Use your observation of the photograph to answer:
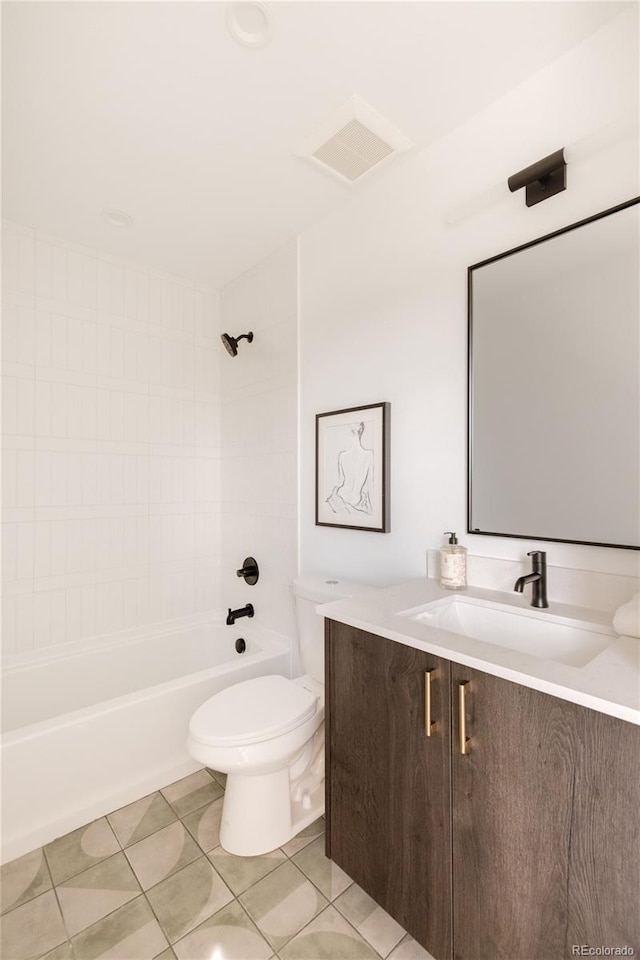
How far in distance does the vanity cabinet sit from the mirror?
593mm

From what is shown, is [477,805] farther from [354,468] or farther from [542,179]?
[542,179]

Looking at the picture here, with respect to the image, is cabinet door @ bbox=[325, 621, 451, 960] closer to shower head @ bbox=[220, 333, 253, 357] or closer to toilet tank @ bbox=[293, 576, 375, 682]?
toilet tank @ bbox=[293, 576, 375, 682]

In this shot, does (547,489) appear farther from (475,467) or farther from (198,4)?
(198,4)

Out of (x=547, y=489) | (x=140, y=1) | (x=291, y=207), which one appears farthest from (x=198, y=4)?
(x=547, y=489)

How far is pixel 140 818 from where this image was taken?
167 centimetres

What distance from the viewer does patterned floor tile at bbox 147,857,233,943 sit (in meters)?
1.25

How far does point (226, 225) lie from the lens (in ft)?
7.13

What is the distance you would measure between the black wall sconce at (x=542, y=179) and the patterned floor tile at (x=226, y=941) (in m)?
2.23

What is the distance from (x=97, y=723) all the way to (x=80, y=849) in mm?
377

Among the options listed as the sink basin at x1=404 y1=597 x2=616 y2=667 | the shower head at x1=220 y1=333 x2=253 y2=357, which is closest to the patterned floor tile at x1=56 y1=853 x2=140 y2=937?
the sink basin at x1=404 y1=597 x2=616 y2=667

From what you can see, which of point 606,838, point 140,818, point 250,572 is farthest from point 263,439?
point 606,838

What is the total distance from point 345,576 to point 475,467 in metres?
0.79

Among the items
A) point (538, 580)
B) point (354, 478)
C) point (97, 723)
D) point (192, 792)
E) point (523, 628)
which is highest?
point (354, 478)

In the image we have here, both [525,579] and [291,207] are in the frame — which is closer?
[525,579]
